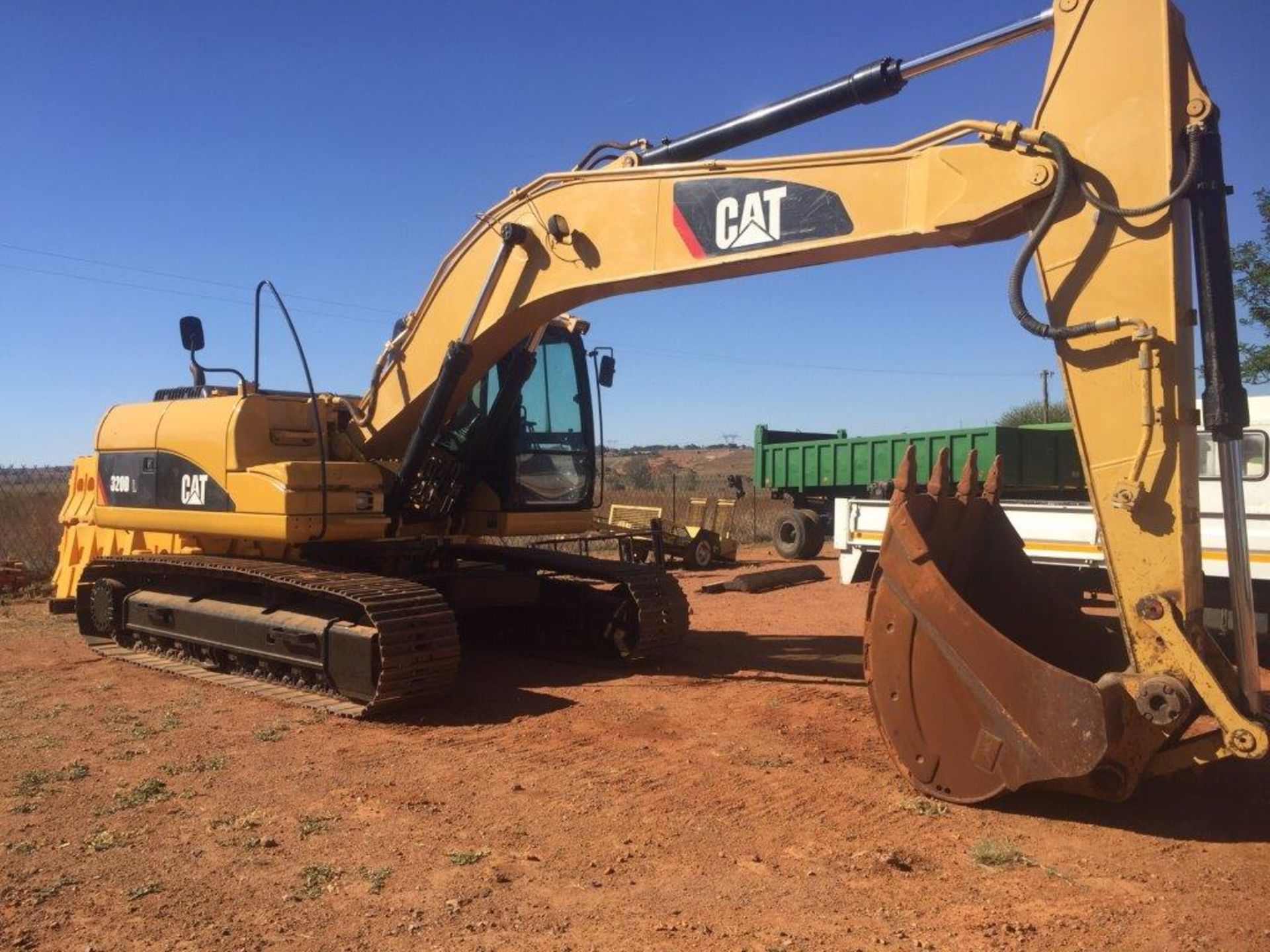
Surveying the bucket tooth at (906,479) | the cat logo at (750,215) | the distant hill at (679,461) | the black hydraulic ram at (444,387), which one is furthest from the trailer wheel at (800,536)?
the distant hill at (679,461)

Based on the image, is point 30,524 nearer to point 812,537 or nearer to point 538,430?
point 538,430

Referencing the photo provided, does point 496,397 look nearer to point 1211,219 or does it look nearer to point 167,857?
point 167,857

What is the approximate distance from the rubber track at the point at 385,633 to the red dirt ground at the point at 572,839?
0.19m

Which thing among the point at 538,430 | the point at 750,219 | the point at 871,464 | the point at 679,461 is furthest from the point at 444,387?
the point at 679,461

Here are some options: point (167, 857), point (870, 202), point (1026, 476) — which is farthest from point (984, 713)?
point (1026, 476)

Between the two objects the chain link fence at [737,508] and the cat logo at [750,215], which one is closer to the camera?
the cat logo at [750,215]

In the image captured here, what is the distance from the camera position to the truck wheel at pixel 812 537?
1936cm

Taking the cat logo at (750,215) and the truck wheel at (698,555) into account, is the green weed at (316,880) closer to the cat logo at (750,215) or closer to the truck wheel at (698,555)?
the cat logo at (750,215)

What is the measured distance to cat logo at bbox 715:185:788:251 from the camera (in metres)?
5.60

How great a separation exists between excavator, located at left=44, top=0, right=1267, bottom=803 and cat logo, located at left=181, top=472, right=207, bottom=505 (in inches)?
1.3

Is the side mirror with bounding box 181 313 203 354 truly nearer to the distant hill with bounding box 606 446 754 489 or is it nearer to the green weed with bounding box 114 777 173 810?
the green weed with bounding box 114 777 173 810

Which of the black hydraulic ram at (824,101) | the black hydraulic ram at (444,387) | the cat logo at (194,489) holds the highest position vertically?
the black hydraulic ram at (824,101)

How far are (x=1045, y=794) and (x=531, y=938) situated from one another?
8.52 feet

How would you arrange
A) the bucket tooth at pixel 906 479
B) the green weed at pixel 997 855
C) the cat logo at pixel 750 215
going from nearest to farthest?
1. the green weed at pixel 997 855
2. the bucket tooth at pixel 906 479
3. the cat logo at pixel 750 215
